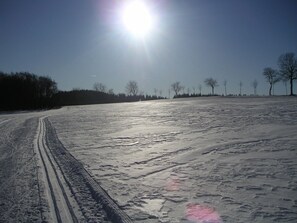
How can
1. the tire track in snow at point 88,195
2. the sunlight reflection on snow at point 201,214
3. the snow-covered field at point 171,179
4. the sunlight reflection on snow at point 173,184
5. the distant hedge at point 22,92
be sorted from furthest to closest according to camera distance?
the distant hedge at point 22,92 → the sunlight reflection on snow at point 173,184 → the snow-covered field at point 171,179 → the tire track in snow at point 88,195 → the sunlight reflection on snow at point 201,214

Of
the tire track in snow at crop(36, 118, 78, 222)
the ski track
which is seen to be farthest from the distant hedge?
the tire track in snow at crop(36, 118, 78, 222)

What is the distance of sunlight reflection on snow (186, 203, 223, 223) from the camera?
5.54 meters

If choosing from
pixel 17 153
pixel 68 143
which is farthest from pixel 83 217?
pixel 68 143

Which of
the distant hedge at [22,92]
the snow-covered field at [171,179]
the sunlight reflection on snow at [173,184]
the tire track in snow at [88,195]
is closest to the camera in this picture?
the tire track in snow at [88,195]

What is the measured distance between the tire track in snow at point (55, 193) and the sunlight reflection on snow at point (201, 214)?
202cm

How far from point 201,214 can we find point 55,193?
133 inches

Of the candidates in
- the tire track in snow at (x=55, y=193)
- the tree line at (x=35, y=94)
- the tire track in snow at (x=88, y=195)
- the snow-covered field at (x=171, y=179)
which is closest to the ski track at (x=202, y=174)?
the snow-covered field at (x=171, y=179)

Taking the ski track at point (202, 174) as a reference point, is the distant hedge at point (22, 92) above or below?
above

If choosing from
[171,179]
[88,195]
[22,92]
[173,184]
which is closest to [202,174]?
[171,179]

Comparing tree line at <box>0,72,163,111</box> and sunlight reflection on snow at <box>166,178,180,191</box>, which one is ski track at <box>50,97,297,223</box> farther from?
tree line at <box>0,72,163,111</box>

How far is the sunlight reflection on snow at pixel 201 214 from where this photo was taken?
554 cm

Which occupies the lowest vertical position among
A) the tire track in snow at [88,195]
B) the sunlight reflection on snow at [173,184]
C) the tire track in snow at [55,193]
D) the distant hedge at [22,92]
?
the sunlight reflection on snow at [173,184]

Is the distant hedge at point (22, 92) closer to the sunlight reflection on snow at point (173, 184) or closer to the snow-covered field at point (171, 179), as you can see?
the snow-covered field at point (171, 179)

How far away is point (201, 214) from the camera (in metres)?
5.82
